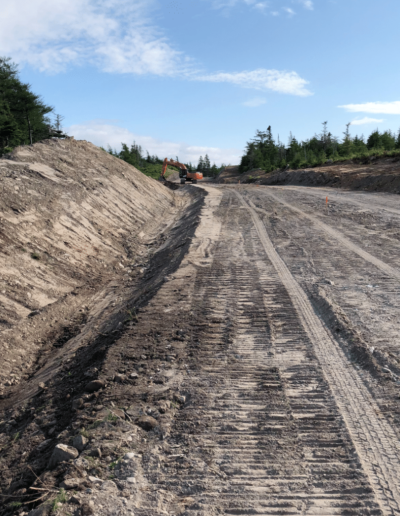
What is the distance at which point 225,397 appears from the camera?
3891 millimetres

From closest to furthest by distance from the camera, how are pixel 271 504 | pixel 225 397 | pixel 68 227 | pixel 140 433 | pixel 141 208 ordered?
pixel 271 504
pixel 140 433
pixel 225 397
pixel 68 227
pixel 141 208

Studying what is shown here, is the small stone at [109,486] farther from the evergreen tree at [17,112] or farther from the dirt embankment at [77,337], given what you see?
the evergreen tree at [17,112]

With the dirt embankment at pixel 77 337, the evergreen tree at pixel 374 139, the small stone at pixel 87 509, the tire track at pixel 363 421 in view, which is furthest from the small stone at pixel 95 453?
the evergreen tree at pixel 374 139

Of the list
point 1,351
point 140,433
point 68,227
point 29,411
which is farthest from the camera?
point 68,227

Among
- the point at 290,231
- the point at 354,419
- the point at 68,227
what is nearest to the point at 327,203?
the point at 290,231

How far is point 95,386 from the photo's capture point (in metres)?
4.30

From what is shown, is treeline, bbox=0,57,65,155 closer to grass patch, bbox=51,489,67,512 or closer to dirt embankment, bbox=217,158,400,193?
dirt embankment, bbox=217,158,400,193

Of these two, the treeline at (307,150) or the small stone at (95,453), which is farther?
the treeline at (307,150)

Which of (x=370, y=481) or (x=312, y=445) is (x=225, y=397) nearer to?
(x=312, y=445)

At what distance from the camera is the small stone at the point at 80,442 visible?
3.30 meters

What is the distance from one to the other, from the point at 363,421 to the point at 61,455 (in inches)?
105

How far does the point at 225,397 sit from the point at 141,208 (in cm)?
1510

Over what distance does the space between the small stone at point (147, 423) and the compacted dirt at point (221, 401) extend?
31 millimetres

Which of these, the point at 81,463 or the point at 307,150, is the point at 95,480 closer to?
the point at 81,463
